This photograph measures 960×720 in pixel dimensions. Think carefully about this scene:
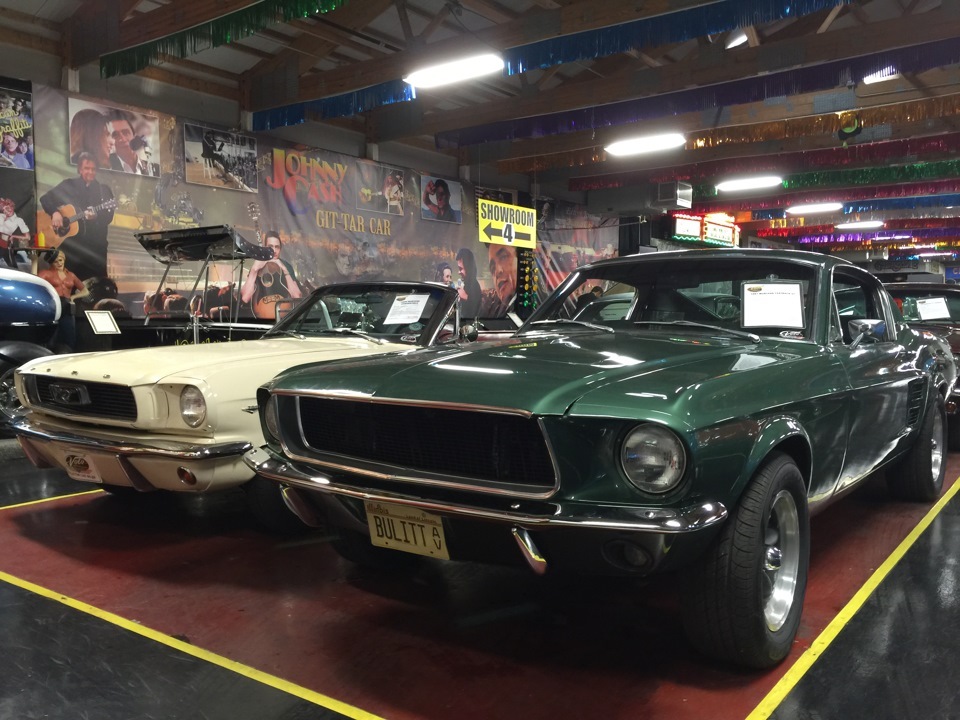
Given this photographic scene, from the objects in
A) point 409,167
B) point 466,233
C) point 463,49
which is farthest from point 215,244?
point 466,233

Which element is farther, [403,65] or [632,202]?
[632,202]

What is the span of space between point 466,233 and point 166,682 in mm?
12105

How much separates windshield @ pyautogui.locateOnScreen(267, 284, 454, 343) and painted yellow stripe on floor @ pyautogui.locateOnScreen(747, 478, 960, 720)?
2.52 metres

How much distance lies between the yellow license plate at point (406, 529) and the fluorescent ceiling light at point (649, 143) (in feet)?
33.7

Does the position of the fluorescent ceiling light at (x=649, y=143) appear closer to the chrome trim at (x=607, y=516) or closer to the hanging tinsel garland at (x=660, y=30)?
the hanging tinsel garland at (x=660, y=30)

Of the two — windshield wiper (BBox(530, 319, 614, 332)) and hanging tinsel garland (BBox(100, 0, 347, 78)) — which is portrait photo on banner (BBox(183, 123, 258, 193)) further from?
windshield wiper (BBox(530, 319, 614, 332))

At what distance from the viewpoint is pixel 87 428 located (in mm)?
3652

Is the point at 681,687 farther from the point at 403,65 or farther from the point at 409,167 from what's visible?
the point at 409,167

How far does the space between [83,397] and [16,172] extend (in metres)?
5.47

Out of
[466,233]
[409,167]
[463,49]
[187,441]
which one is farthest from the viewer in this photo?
[466,233]

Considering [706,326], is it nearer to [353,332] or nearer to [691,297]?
[691,297]

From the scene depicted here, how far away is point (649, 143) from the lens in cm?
1168

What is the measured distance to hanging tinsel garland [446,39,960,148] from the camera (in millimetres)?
7953

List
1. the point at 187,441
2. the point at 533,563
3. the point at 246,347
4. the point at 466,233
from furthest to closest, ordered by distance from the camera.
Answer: the point at 466,233
the point at 246,347
the point at 187,441
the point at 533,563
